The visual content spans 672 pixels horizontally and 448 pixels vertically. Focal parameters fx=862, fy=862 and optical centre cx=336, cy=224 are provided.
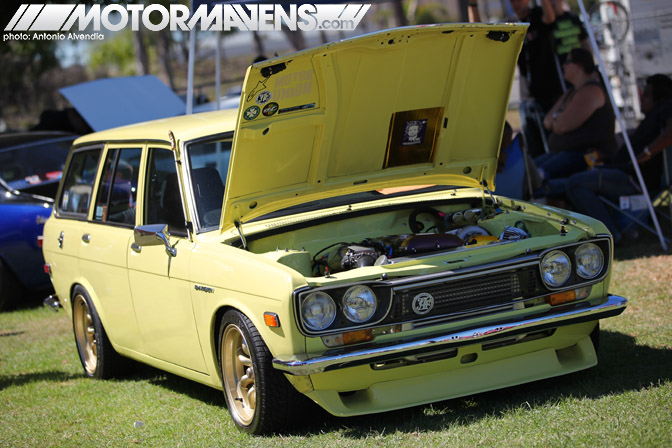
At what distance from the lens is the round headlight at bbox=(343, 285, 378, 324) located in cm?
416

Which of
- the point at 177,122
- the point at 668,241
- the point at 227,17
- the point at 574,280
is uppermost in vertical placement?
the point at 227,17

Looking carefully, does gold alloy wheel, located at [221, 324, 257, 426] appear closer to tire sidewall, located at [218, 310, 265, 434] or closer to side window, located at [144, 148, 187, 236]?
tire sidewall, located at [218, 310, 265, 434]

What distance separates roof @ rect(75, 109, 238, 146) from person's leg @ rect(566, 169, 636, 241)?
3769 millimetres

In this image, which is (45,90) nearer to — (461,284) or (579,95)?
(579,95)

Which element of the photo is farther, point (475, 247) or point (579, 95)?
point (579, 95)

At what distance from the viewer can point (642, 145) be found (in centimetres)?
842

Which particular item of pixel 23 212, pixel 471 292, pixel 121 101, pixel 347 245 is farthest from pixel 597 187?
pixel 121 101

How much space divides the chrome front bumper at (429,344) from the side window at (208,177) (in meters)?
1.26

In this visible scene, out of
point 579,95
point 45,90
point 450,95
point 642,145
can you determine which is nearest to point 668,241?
point 642,145

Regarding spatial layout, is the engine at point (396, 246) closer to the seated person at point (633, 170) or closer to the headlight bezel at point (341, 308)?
the headlight bezel at point (341, 308)

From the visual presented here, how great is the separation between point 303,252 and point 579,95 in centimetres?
519

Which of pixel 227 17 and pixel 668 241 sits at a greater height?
pixel 227 17

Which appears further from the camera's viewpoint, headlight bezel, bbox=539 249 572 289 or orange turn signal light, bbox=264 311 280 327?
headlight bezel, bbox=539 249 572 289

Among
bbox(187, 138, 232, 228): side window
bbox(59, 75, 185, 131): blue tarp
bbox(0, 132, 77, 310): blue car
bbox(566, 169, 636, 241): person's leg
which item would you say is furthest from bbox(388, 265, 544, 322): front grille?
bbox(59, 75, 185, 131): blue tarp
